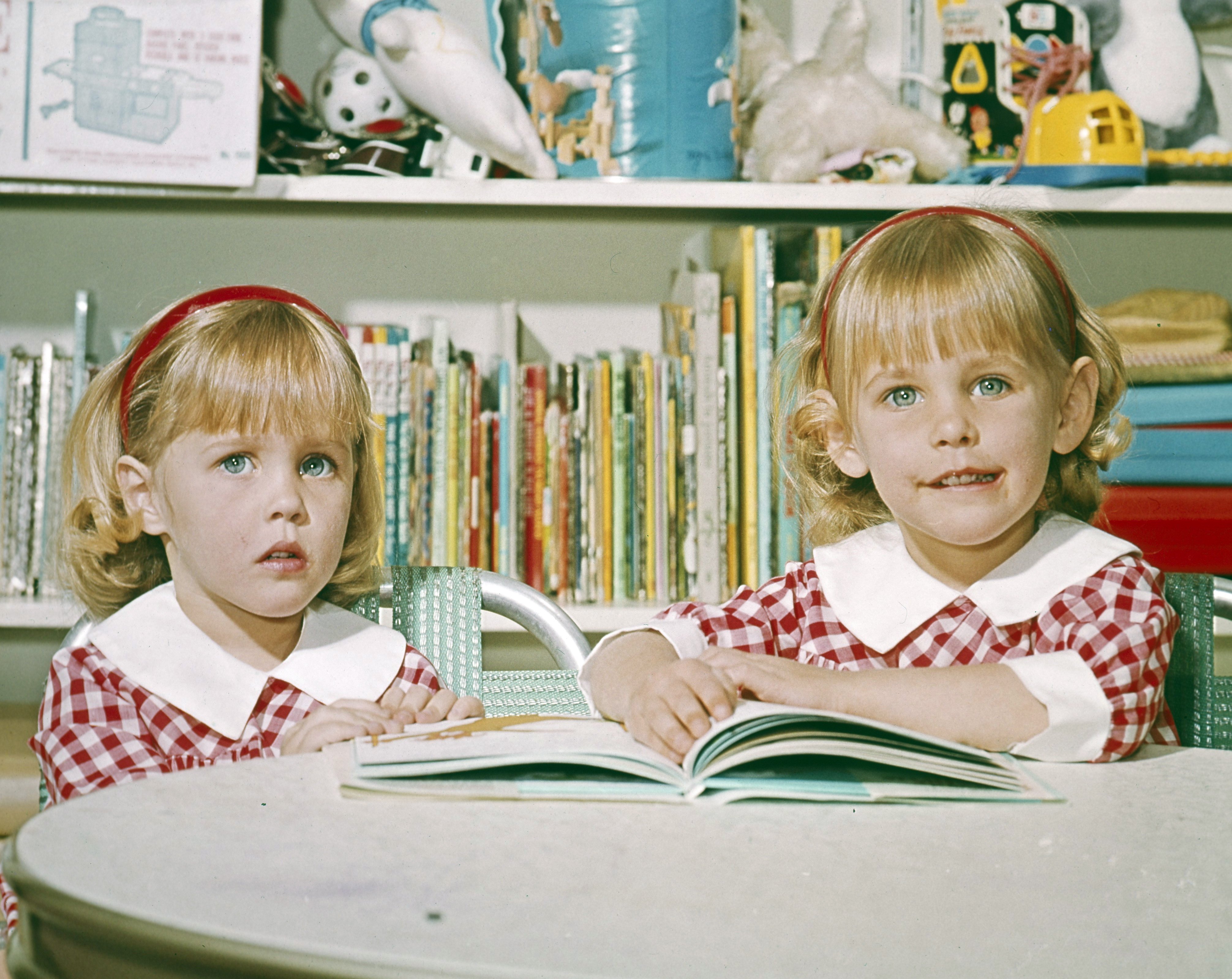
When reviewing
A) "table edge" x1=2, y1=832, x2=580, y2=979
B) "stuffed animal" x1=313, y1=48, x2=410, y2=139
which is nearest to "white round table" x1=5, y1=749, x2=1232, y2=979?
"table edge" x1=2, y1=832, x2=580, y2=979

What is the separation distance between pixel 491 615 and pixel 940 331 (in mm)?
710

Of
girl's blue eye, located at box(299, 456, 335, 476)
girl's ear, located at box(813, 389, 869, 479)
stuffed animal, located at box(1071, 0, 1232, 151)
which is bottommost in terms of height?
girl's blue eye, located at box(299, 456, 335, 476)

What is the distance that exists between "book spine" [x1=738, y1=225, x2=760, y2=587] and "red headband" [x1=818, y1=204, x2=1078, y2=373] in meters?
0.36

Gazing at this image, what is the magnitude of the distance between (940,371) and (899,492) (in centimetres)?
9

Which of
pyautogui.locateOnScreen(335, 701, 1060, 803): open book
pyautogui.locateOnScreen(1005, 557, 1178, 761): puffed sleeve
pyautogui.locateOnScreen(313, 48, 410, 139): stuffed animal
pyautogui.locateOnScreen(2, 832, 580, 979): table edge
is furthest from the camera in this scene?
pyautogui.locateOnScreen(313, 48, 410, 139): stuffed animal

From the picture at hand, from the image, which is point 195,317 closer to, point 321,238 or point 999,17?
point 321,238

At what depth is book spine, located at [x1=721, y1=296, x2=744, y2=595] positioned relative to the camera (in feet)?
4.44

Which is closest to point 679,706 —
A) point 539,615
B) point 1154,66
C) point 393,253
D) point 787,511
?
point 539,615

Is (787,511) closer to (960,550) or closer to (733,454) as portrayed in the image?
(733,454)

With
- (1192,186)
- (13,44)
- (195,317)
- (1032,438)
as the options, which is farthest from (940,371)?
(13,44)

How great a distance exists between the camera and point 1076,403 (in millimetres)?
870

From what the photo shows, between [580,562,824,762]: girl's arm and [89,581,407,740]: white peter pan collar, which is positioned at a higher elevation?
[580,562,824,762]: girl's arm

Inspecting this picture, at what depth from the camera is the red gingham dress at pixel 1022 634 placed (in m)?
0.70

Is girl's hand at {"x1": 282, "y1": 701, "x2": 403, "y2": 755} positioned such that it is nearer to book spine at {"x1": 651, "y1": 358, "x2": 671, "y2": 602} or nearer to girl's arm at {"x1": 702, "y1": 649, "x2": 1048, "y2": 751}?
girl's arm at {"x1": 702, "y1": 649, "x2": 1048, "y2": 751}
